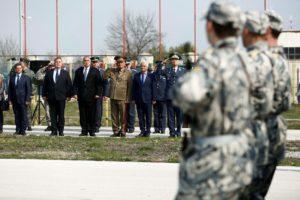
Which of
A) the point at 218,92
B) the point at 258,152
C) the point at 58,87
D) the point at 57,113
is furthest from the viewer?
the point at 57,113

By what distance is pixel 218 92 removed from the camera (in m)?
5.45

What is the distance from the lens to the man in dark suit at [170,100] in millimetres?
18391

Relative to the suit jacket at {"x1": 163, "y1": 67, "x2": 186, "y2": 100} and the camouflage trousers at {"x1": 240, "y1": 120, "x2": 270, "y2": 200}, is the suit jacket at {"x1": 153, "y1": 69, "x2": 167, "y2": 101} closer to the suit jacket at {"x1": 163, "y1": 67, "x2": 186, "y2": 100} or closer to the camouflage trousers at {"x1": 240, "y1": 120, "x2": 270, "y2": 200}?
the suit jacket at {"x1": 163, "y1": 67, "x2": 186, "y2": 100}

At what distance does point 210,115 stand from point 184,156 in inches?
14.5

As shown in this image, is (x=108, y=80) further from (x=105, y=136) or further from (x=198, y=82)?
(x=198, y=82)

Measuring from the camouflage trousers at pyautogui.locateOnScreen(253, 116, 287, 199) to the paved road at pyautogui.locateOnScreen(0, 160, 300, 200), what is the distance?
2.69 metres

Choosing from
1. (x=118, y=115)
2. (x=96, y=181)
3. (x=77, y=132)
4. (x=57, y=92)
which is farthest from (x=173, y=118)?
(x=96, y=181)

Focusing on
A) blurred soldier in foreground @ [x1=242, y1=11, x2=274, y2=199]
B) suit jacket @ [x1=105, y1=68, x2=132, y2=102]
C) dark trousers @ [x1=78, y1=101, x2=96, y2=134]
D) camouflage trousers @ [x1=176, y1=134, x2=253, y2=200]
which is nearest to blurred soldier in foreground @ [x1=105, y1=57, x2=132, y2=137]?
suit jacket @ [x1=105, y1=68, x2=132, y2=102]

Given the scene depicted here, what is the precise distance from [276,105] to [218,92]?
6.08 ft

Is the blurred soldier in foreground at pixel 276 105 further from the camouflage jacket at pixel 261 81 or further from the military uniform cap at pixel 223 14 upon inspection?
the military uniform cap at pixel 223 14

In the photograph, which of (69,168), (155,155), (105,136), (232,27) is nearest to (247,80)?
(232,27)

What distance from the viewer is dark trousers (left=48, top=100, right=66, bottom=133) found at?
19.1 meters

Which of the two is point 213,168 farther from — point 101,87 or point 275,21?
point 101,87

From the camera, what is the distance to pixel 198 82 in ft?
17.6
